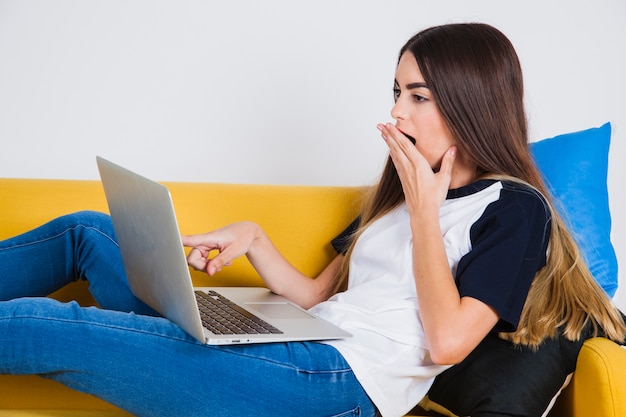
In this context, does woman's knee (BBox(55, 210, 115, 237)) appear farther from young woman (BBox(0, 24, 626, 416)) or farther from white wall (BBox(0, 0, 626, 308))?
white wall (BBox(0, 0, 626, 308))

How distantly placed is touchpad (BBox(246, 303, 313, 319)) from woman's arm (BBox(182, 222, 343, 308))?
0.40 feet

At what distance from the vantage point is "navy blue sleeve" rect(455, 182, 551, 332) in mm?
1486

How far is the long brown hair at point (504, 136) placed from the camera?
164 cm

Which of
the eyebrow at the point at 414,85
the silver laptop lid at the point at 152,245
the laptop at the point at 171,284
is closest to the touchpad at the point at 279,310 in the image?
the laptop at the point at 171,284

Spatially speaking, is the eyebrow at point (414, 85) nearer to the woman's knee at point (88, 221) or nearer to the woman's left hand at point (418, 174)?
the woman's left hand at point (418, 174)

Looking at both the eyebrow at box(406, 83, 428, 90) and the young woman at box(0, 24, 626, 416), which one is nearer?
the young woman at box(0, 24, 626, 416)

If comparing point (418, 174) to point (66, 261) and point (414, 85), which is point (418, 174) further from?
point (66, 261)

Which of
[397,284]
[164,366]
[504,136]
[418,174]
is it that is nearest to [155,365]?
[164,366]

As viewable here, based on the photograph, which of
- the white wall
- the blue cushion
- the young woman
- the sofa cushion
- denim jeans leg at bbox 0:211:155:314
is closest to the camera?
the young woman

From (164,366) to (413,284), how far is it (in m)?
0.55

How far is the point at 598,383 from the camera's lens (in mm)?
1518

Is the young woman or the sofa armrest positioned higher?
the young woman

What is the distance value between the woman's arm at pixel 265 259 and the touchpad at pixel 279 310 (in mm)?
123

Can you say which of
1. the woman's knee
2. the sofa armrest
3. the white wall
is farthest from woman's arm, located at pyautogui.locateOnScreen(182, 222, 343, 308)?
the white wall
